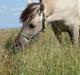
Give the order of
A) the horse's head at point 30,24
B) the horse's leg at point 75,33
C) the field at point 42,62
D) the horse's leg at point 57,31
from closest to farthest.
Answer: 1. the field at point 42,62
2. the horse's head at point 30,24
3. the horse's leg at point 75,33
4. the horse's leg at point 57,31

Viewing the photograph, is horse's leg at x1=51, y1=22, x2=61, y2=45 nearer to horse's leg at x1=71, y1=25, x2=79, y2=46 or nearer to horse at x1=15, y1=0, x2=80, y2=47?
horse at x1=15, y1=0, x2=80, y2=47

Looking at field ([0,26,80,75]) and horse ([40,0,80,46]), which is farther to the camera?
horse ([40,0,80,46])

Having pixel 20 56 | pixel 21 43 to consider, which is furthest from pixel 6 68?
pixel 21 43

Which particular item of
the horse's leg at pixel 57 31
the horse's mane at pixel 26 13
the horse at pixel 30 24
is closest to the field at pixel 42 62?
the horse at pixel 30 24

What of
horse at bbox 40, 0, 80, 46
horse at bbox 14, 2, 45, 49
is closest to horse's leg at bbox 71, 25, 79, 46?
horse at bbox 40, 0, 80, 46

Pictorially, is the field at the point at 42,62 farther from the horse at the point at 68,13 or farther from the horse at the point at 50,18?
the horse at the point at 68,13

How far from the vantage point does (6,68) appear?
219 inches

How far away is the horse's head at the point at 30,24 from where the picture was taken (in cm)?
747

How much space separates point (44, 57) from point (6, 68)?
66 centimetres

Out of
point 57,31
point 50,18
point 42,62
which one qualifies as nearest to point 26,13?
point 50,18

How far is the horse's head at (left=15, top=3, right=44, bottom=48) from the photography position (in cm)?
747

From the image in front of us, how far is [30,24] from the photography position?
24.5 ft

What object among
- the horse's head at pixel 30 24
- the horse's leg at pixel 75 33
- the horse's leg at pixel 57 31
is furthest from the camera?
the horse's leg at pixel 57 31

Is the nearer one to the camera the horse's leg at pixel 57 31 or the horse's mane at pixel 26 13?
the horse's mane at pixel 26 13
